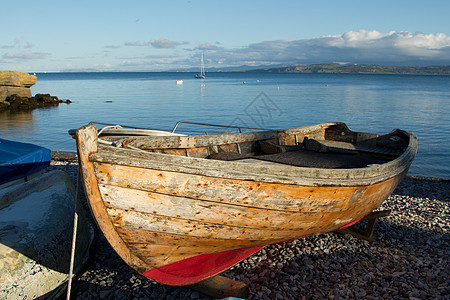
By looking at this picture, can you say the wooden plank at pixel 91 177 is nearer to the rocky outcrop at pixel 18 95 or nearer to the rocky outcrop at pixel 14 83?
the rocky outcrop at pixel 18 95

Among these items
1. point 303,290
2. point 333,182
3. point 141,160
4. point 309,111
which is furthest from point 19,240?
point 309,111

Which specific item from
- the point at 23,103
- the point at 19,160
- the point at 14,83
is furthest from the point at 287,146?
the point at 14,83

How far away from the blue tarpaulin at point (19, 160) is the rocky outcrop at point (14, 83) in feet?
113

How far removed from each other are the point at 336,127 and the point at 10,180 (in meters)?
8.77

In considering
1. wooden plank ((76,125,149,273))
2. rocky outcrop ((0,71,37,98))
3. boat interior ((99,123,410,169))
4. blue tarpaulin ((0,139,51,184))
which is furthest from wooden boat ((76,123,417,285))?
rocky outcrop ((0,71,37,98))

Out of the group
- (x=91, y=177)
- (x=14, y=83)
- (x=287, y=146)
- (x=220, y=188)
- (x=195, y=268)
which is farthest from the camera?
(x=14, y=83)

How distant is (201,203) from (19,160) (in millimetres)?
6308

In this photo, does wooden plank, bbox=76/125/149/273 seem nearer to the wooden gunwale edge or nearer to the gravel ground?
the wooden gunwale edge

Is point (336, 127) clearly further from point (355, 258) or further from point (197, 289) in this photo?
point (197, 289)

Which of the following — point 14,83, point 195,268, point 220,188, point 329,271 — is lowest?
point 329,271

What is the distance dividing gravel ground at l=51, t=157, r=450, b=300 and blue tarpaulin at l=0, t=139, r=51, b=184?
3.25 metres

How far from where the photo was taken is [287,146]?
7746 mm

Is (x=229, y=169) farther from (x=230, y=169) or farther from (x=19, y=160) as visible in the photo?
(x=19, y=160)

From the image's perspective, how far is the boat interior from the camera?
20.0ft
